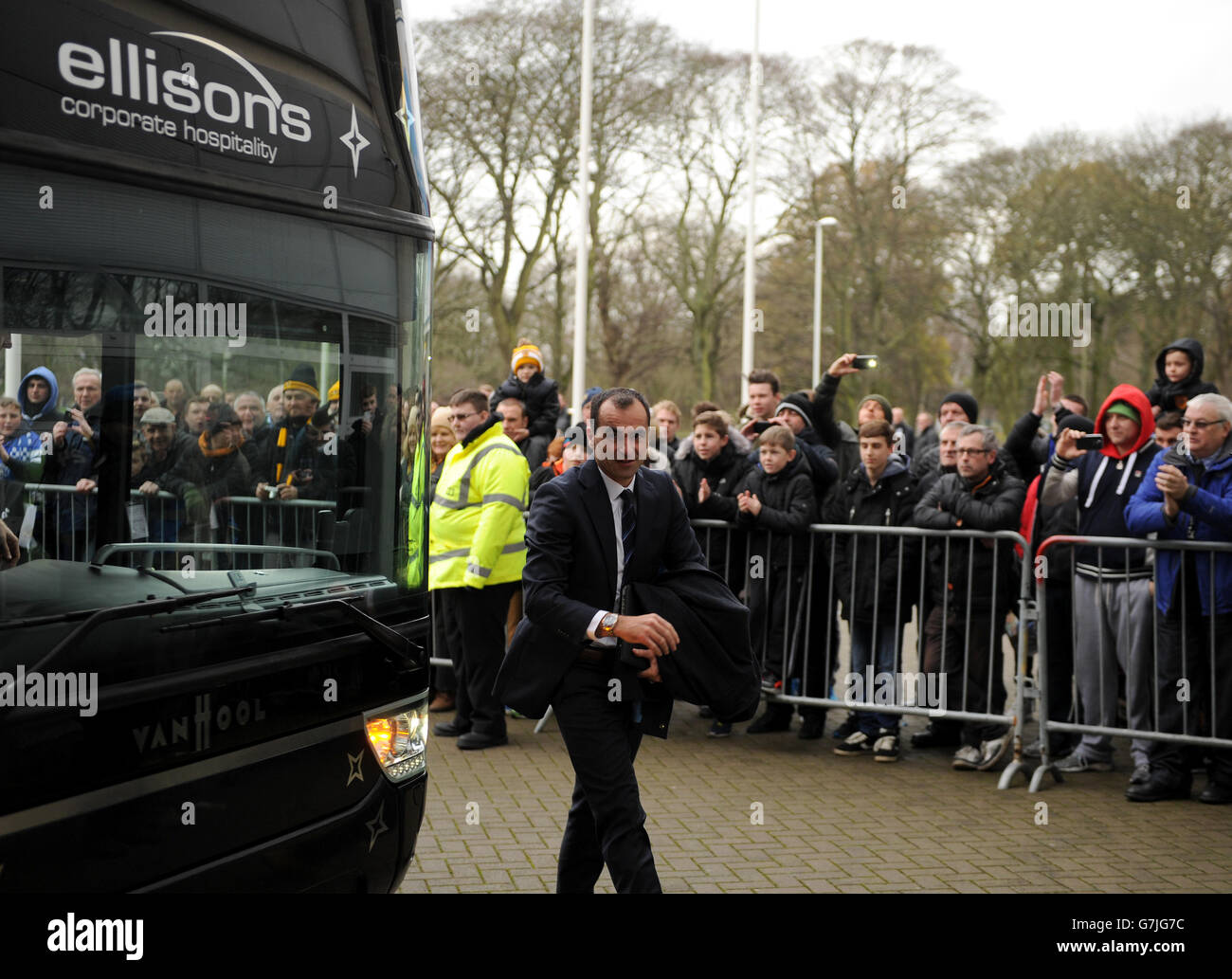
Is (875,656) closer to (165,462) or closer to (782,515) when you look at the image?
(782,515)

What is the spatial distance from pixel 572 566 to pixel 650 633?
44 centimetres

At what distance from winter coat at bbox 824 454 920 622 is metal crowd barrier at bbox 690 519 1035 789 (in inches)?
0.6

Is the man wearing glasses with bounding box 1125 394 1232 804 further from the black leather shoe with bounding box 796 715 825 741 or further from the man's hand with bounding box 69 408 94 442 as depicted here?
the man's hand with bounding box 69 408 94 442

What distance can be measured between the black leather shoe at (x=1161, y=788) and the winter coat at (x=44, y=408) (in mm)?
5766

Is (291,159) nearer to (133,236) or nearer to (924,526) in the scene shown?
(133,236)

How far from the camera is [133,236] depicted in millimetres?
3072

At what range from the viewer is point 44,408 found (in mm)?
2930

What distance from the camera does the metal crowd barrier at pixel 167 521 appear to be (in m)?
2.93

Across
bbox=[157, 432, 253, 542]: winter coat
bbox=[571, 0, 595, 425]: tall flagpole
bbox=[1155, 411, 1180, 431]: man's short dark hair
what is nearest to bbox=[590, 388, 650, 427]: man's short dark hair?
bbox=[157, 432, 253, 542]: winter coat

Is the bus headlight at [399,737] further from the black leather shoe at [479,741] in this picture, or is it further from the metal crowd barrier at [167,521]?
the black leather shoe at [479,741]

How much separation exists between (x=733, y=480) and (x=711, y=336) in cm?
2396
